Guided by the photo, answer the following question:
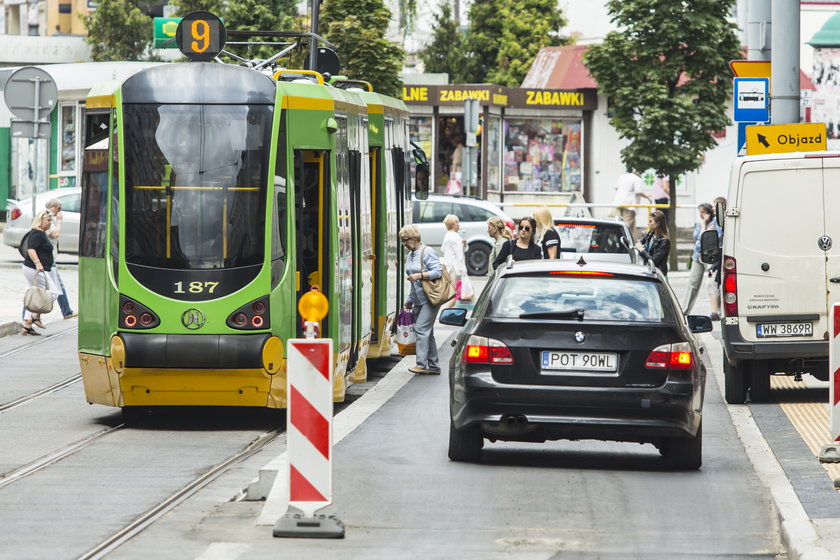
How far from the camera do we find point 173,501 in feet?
31.2

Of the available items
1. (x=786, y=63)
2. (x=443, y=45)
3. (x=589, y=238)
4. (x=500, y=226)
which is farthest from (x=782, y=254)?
(x=443, y=45)

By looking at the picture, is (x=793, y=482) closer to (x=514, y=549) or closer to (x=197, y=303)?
(x=514, y=549)

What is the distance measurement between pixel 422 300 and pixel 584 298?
659 centimetres

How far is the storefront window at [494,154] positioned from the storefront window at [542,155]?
0.20 metres

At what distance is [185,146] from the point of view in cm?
1295

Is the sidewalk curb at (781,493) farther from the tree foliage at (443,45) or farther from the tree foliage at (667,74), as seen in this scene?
the tree foliage at (443,45)

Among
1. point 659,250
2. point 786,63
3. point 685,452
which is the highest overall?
point 786,63

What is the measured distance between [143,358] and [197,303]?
1.89ft

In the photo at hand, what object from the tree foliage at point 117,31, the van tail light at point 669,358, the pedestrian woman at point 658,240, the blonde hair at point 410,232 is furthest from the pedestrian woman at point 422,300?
the tree foliage at point 117,31

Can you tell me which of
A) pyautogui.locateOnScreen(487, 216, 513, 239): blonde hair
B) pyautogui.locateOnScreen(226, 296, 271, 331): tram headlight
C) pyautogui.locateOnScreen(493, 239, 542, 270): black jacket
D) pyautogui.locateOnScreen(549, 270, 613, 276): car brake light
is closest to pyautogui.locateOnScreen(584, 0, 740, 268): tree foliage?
pyautogui.locateOnScreen(487, 216, 513, 239): blonde hair

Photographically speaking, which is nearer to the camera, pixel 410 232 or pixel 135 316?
pixel 135 316

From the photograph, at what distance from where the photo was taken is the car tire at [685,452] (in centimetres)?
1084

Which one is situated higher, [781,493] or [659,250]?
[659,250]

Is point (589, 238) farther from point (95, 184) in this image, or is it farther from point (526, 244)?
point (95, 184)
